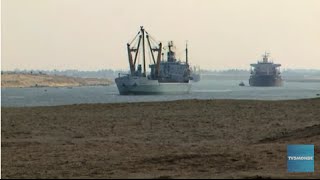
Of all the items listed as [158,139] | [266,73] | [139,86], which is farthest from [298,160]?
[266,73]

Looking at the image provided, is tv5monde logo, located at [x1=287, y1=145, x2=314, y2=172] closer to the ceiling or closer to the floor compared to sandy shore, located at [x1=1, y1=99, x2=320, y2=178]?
closer to the ceiling

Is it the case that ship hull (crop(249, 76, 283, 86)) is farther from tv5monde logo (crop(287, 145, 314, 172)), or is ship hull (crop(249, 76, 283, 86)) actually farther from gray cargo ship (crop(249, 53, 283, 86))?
tv5monde logo (crop(287, 145, 314, 172))

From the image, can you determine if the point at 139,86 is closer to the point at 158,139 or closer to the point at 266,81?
the point at 266,81

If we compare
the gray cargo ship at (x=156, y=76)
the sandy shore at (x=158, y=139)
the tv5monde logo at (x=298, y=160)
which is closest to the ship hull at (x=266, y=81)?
the gray cargo ship at (x=156, y=76)

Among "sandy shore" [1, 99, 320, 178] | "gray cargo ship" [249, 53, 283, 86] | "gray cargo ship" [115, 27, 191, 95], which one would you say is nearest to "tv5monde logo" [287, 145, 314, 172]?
"sandy shore" [1, 99, 320, 178]

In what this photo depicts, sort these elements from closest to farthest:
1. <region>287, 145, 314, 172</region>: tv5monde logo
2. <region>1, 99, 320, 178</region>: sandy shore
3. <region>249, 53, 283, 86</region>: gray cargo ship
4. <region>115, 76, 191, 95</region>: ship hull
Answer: <region>287, 145, 314, 172</region>: tv5monde logo < <region>1, 99, 320, 178</region>: sandy shore < <region>115, 76, 191, 95</region>: ship hull < <region>249, 53, 283, 86</region>: gray cargo ship

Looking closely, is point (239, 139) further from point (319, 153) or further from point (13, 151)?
point (13, 151)

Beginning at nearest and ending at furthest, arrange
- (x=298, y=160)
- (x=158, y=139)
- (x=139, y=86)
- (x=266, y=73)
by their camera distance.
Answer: (x=298, y=160) < (x=158, y=139) < (x=139, y=86) < (x=266, y=73)

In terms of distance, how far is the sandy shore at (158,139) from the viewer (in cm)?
1445

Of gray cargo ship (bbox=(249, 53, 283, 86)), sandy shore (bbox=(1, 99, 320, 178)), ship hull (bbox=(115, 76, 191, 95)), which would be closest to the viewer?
sandy shore (bbox=(1, 99, 320, 178))

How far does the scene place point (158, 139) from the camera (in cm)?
2197

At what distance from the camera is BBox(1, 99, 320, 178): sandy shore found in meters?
14.4

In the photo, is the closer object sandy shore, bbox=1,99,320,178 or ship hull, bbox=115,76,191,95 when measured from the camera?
sandy shore, bbox=1,99,320,178

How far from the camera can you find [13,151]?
18.9 metres
